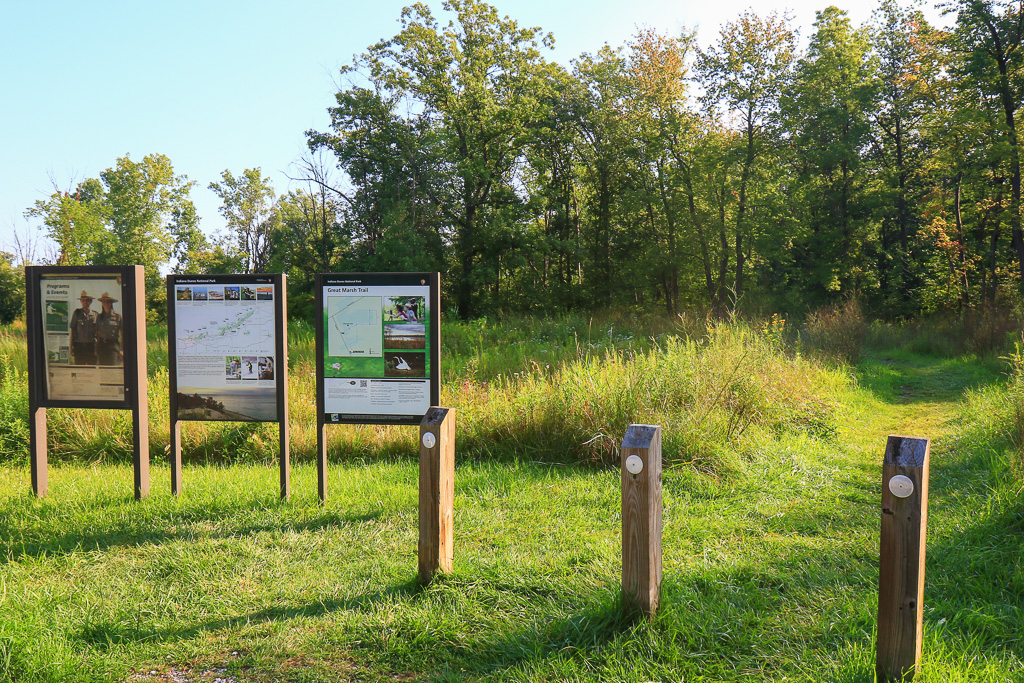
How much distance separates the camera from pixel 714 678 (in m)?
2.89

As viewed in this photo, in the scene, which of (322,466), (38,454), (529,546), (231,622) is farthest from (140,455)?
(529,546)

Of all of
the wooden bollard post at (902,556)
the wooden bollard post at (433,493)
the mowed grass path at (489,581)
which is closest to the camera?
the wooden bollard post at (902,556)

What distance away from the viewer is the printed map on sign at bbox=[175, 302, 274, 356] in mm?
5688

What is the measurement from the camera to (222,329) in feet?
18.7

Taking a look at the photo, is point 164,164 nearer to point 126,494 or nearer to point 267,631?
point 126,494

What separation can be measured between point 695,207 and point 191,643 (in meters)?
27.3

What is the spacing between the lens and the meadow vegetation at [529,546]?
3.10m

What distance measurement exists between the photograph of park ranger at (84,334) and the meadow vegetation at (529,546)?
1.17 metres

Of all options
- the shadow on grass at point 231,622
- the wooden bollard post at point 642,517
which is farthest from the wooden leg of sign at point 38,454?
the wooden bollard post at point 642,517

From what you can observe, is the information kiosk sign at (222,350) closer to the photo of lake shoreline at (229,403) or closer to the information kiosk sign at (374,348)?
the photo of lake shoreline at (229,403)

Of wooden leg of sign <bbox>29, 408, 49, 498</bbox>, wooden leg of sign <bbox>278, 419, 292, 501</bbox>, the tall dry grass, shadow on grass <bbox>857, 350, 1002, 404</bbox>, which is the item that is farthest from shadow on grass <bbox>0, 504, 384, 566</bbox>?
shadow on grass <bbox>857, 350, 1002, 404</bbox>

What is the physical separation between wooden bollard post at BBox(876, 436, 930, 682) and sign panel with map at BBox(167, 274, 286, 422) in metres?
4.64

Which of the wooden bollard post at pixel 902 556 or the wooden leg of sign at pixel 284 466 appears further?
the wooden leg of sign at pixel 284 466

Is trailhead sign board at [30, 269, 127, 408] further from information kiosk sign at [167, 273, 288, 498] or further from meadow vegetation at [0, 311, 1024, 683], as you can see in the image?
meadow vegetation at [0, 311, 1024, 683]
